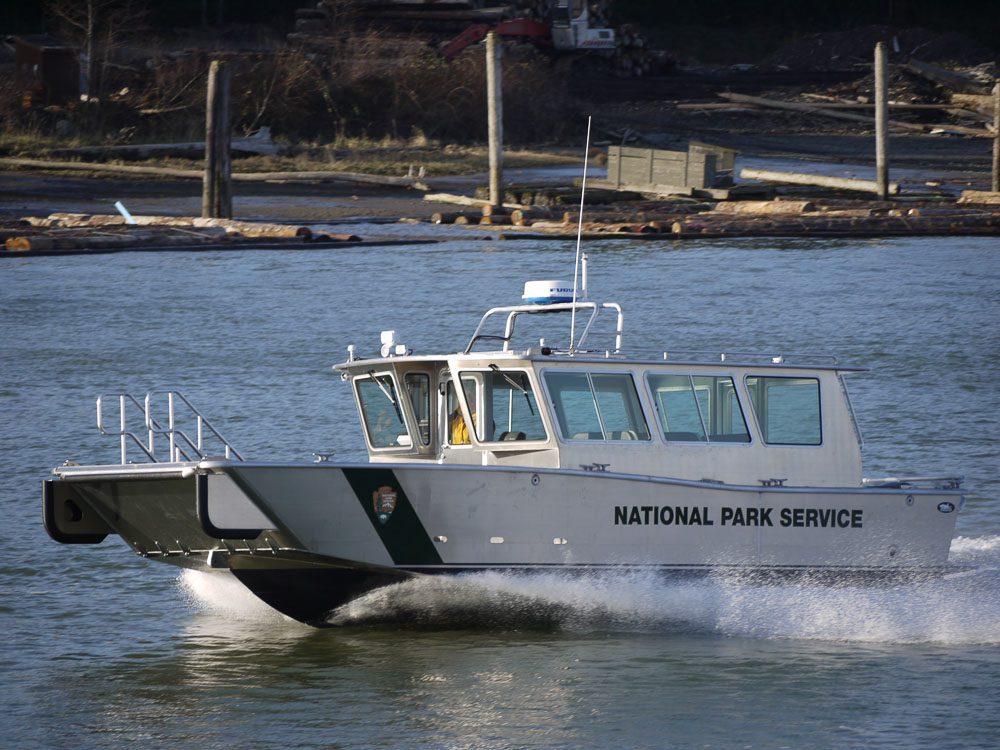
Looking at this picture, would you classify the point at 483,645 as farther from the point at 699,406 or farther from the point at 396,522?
the point at 699,406

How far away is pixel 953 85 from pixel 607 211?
20.1m

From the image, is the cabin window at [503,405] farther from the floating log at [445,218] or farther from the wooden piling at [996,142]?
the wooden piling at [996,142]

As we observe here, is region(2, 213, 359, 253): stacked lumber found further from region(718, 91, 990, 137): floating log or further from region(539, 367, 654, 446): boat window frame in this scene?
region(539, 367, 654, 446): boat window frame

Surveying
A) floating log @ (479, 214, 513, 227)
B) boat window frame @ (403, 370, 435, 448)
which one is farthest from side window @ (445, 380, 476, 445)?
floating log @ (479, 214, 513, 227)

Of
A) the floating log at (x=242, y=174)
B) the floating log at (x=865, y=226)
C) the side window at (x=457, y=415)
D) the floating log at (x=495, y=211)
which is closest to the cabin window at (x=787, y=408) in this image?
the side window at (x=457, y=415)

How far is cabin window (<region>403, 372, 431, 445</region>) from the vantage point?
1307 centimetres

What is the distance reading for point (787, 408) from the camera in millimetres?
13172

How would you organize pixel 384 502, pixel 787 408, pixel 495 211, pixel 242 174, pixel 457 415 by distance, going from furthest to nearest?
pixel 242 174
pixel 495 211
pixel 787 408
pixel 457 415
pixel 384 502

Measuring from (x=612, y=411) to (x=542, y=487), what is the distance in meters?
0.92

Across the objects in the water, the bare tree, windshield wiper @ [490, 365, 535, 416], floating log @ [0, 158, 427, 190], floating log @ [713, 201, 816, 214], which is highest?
the bare tree

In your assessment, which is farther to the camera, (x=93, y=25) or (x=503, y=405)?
(x=93, y=25)

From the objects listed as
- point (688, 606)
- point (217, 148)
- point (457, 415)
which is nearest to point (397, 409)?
point (457, 415)

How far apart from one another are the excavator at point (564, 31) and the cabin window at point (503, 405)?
4374 centimetres

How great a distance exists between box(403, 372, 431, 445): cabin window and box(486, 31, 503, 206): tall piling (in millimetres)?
25089
